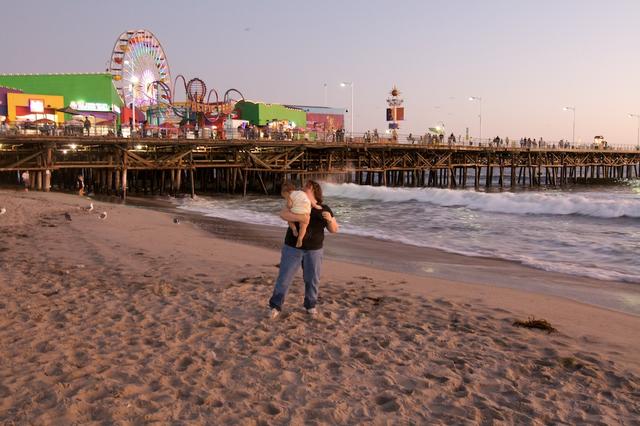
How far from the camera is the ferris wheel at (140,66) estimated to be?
49781mm

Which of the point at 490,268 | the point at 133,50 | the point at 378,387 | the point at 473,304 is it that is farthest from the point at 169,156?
the point at 378,387

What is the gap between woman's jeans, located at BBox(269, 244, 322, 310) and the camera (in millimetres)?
5719

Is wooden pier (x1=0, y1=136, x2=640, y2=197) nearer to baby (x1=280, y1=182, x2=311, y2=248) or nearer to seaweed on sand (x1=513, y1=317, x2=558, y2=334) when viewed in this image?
baby (x1=280, y1=182, x2=311, y2=248)

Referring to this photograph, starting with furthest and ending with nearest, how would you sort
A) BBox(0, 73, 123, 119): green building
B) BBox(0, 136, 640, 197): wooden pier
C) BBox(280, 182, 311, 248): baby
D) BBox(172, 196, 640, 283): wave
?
BBox(0, 73, 123, 119): green building < BBox(0, 136, 640, 197): wooden pier < BBox(172, 196, 640, 283): wave < BBox(280, 182, 311, 248): baby

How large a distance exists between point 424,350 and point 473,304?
2202 millimetres

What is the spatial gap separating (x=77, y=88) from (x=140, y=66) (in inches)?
319

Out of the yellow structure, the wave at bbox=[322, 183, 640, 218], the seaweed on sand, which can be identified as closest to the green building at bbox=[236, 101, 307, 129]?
the yellow structure

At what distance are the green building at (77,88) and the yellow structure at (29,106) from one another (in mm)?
1346

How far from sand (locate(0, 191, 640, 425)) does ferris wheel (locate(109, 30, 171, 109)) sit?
148ft

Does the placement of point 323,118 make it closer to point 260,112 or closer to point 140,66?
point 260,112

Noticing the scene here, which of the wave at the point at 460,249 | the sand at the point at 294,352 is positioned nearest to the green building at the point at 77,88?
the wave at the point at 460,249

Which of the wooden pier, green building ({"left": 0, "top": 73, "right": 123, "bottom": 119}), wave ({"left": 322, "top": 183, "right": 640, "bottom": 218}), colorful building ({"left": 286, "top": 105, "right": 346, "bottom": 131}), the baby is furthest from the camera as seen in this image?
colorful building ({"left": 286, "top": 105, "right": 346, "bottom": 131})

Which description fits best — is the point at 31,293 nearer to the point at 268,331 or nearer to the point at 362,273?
the point at 268,331

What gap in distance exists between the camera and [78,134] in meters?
30.0
